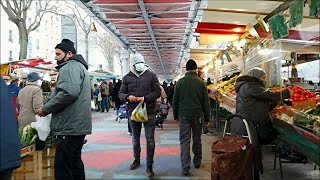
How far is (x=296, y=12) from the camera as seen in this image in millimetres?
5520

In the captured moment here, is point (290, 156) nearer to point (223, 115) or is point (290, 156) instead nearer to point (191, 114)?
point (191, 114)

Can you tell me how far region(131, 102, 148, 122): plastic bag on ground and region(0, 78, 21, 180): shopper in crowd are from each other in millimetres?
3265

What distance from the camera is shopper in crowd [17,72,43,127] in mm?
6258

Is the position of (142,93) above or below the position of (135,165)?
above

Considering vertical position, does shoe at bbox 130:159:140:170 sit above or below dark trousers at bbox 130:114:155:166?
below

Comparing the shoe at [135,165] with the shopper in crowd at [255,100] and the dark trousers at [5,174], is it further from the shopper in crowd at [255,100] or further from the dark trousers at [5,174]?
the dark trousers at [5,174]

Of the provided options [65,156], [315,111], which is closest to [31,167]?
[65,156]

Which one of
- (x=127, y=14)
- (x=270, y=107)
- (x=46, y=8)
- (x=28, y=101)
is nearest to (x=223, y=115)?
(x=127, y=14)

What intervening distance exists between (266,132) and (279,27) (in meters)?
1.85

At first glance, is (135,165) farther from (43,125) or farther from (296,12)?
(296,12)

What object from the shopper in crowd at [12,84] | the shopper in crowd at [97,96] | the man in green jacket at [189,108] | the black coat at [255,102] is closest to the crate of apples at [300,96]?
the black coat at [255,102]

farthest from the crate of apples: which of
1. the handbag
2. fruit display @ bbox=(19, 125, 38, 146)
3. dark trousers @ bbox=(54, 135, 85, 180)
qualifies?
fruit display @ bbox=(19, 125, 38, 146)

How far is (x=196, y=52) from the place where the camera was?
17.3 meters

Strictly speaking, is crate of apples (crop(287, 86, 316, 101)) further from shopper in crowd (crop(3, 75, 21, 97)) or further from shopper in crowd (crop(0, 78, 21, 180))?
shopper in crowd (crop(3, 75, 21, 97))
